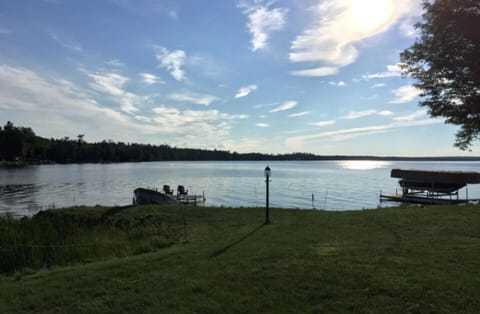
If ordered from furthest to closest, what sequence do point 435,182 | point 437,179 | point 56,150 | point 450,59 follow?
point 56,150, point 435,182, point 437,179, point 450,59

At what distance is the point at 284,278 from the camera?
5.59 m

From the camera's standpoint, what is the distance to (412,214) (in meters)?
12.8

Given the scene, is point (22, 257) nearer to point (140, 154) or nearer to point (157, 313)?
point (157, 313)

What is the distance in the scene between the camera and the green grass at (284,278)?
4660 mm

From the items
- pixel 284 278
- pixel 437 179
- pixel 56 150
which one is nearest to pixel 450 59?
pixel 284 278

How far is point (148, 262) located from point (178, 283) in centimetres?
178

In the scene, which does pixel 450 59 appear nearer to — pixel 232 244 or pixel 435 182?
pixel 232 244

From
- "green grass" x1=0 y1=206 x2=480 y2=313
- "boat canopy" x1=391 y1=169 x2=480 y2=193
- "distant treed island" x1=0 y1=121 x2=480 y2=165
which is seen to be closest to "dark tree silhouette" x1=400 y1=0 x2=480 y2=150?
"green grass" x1=0 y1=206 x2=480 y2=313

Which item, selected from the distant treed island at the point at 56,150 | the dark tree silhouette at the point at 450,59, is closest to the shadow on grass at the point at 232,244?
the dark tree silhouette at the point at 450,59

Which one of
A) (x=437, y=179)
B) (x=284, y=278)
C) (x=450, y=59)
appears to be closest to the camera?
(x=284, y=278)

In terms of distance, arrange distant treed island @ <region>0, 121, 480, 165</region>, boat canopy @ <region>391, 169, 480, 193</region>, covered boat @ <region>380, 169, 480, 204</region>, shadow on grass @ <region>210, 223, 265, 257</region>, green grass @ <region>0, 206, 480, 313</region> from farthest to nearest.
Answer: distant treed island @ <region>0, 121, 480, 165</region>, covered boat @ <region>380, 169, 480, 204</region>, boat canopy @ <region>391, 169, 480, 193</region>, shadow on grass @ <region>210, 223, 265, 257</region>, green grass @ <region>0, 206, 480, 313</region>

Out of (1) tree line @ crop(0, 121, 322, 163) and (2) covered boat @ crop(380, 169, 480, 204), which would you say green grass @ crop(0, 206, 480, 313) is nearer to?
(2) covered boat @ crop(380, 169, 480, 204)

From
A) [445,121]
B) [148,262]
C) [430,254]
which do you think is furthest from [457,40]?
[148,262]

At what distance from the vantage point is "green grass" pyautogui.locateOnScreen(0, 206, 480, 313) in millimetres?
4660
